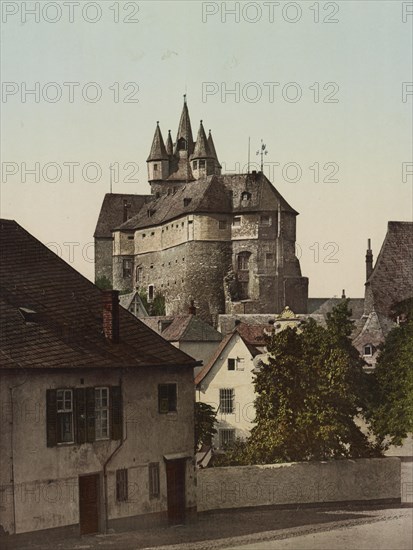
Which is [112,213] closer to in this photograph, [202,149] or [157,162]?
[157,162]

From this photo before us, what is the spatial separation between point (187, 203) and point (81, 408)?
3240 inches

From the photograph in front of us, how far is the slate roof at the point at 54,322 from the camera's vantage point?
26016 millimetres

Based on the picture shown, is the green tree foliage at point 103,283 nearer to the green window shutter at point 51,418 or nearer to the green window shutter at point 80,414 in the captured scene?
the green window shutter at point 80,414

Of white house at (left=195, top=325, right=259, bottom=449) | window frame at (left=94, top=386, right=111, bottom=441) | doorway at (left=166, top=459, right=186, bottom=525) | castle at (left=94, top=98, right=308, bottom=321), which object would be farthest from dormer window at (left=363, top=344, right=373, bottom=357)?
castle at (left=94, top=98, right=308, bottom=321)

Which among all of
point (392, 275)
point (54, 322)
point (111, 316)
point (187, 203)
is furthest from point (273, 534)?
point (187, 203)

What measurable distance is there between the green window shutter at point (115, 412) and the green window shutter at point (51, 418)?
2009 millimetres

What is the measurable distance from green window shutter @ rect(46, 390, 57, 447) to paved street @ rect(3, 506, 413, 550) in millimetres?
2629

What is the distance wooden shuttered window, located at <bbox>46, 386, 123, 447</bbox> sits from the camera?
84.9 ft

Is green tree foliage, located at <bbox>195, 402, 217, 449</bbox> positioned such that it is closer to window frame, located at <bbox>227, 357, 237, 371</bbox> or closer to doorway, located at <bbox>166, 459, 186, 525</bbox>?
window frame, located at <bbox>227, 357, 237, 371</bbox>

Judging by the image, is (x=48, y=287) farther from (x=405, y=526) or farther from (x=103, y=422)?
(x=405, y=526)

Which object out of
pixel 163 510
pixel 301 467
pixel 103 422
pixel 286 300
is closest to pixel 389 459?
pixel 301 467

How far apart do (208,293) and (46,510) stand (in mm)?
76834

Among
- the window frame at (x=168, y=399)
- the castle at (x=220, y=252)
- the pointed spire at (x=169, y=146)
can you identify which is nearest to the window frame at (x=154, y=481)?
the window frame at (x=168, y=399)

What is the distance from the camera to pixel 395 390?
35.4 metres
